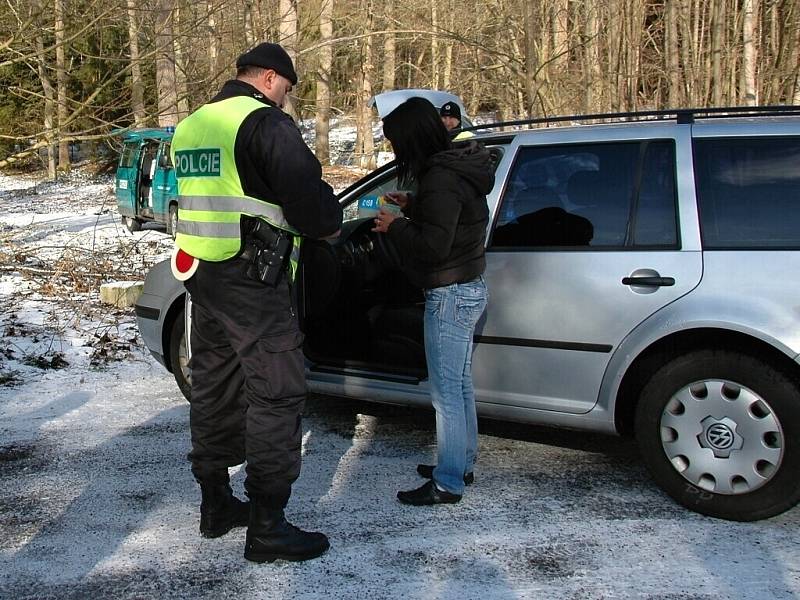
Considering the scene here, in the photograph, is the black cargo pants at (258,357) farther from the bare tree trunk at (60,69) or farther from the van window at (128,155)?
the van window at (128,155)

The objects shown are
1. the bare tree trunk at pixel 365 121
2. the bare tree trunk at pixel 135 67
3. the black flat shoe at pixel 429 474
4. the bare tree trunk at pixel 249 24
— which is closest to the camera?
the black flat shoe at pixel 429 474

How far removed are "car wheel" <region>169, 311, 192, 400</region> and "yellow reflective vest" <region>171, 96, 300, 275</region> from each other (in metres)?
2.05

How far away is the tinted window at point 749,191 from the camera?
3.46m

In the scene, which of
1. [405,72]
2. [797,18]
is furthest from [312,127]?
[797,18]

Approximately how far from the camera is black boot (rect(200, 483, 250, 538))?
3.39 meters

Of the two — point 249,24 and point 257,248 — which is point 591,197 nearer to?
point 257,248

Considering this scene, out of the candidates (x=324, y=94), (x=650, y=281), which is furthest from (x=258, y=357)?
(x=324, y=94)

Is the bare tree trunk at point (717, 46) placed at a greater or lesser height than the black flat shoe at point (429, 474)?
greater

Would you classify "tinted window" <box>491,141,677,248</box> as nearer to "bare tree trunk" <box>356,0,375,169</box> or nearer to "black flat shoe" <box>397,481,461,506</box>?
"black flat shoe" <box>397,481,461,506</box>

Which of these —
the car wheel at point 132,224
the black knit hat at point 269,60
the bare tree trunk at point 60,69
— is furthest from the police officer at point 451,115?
the car wheel at point 132,224

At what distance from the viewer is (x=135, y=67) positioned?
8.08 m

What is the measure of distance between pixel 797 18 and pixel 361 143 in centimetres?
1557

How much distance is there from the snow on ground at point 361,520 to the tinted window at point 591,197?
1218mm

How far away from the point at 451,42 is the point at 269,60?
12126mm
